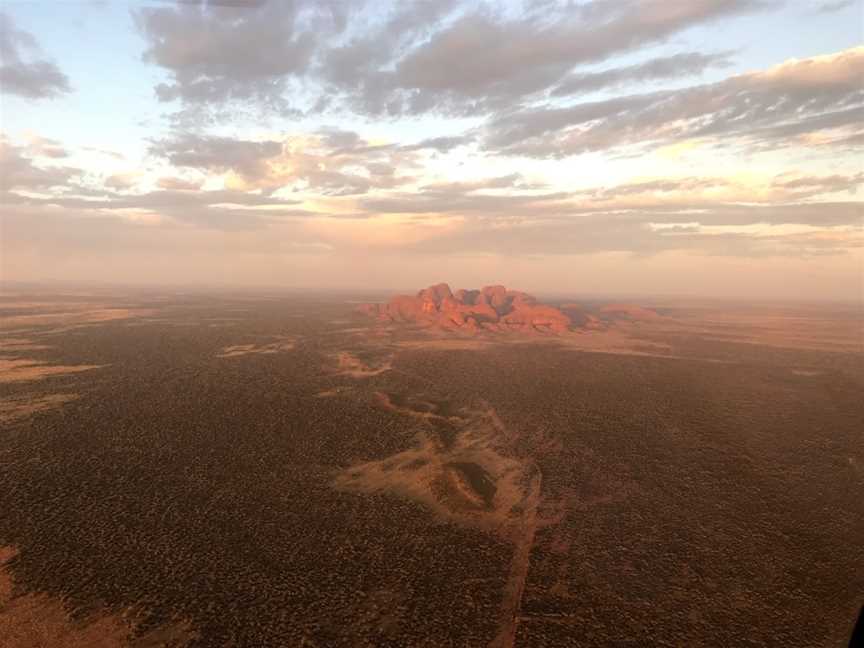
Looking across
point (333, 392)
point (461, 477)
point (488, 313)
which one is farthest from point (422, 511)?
point (488, 313)

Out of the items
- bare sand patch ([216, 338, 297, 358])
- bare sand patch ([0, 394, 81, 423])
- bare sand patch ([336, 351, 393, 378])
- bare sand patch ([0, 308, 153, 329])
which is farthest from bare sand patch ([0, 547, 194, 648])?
bare sand patch ([0, 308, 153, 329])

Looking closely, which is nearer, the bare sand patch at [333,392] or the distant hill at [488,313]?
the bare sand patch at [333,392]

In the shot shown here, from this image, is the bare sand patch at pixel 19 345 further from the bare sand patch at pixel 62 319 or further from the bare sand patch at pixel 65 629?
the bare sand patch at pixel 65 629

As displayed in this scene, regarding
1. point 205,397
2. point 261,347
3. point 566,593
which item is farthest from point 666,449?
point 261,347

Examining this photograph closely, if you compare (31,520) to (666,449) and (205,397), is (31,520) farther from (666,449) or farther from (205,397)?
(666,449)

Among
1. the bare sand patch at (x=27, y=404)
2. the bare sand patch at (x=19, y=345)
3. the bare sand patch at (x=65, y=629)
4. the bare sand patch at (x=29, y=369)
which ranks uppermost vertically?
the bare sand patch at (x=19, y=345)

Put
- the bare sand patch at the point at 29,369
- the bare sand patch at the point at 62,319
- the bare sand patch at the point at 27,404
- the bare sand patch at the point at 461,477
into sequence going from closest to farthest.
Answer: the bare sand patch at the point at 461,477 < the bare sand patch at the point at 27,404 < the bare sand patch at the point at 29,369 < the bare sand patch at the point at 62,319

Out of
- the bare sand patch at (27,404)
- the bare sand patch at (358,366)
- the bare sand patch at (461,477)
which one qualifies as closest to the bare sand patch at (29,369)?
the bare sand patch at (27,404)
